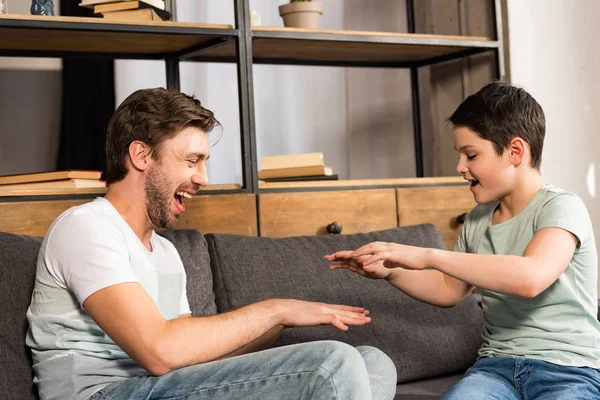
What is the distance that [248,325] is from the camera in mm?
1569

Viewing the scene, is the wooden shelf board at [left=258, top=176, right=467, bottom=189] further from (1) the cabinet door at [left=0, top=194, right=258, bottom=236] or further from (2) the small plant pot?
(2) the small plant pot

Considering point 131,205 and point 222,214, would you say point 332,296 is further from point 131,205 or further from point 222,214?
point 131,205

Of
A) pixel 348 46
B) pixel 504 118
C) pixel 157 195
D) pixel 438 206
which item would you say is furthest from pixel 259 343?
pixel 348 46

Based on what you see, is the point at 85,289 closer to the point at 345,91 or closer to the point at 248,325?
the point at 248,325

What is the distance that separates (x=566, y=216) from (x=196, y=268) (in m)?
0.89

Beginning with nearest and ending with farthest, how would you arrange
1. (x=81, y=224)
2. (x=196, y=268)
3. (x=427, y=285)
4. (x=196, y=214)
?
(x=81, y=224), (x=427, y=285), (x=196, y=268), (x=196, y=214)

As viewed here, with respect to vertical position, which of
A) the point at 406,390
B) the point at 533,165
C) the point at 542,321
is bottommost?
the point at 406,390

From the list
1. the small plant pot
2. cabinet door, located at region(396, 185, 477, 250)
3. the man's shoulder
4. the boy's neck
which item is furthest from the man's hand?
Answer: the small plant pot

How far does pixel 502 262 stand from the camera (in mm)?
1682

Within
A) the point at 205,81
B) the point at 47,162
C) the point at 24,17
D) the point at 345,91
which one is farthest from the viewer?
the point at 345,91

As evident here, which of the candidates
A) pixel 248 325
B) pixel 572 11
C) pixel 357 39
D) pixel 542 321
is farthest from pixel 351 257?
pixel 572 11

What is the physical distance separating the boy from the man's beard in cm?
37

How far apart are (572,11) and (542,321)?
5.68 feet

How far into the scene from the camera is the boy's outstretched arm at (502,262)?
5.48 feet
